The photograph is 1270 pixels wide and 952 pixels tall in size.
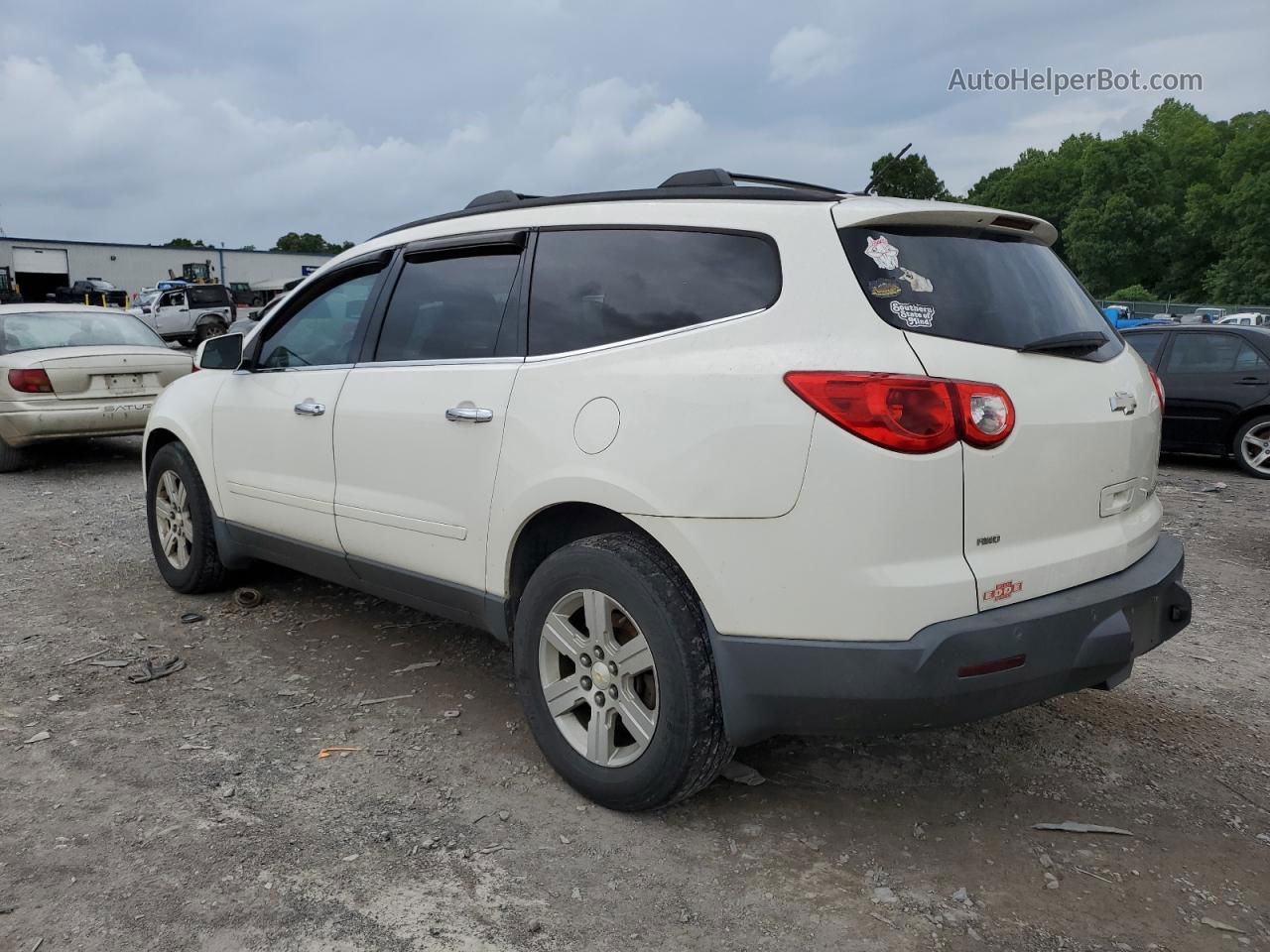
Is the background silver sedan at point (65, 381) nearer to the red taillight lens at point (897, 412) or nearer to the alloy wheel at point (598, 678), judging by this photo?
the alloy wheel at point (598, 678)

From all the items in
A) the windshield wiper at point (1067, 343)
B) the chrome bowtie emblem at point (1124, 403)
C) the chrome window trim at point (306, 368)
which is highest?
the windshield wiper at point (1067, 343)

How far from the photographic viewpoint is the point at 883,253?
2680 millimetres

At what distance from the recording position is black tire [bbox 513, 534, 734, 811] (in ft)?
8.90

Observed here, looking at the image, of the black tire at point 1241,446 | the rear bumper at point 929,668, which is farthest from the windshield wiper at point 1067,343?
the black tire at point 1241,446

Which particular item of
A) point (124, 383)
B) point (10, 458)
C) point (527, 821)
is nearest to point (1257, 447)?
point (527, 821)

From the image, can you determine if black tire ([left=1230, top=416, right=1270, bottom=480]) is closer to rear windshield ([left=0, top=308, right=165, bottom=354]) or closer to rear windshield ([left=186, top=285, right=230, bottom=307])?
rear windshield ([left=0, top=308, right=165, bottom=354])

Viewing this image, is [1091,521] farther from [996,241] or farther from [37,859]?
[37,859]

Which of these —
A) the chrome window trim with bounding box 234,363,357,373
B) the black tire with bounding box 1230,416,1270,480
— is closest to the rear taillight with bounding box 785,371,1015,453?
the chrome window trim with bounding box 234,363,357,373

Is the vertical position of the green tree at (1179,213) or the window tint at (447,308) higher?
the green tree at (1179,213)

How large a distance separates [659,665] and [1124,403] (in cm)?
153

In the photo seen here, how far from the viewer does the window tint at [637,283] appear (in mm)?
2811

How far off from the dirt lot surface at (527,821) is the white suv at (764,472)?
0.34 m

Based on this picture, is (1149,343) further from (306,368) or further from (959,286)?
(306,368)

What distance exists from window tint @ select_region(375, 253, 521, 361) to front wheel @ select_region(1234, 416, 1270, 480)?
8943 mm
